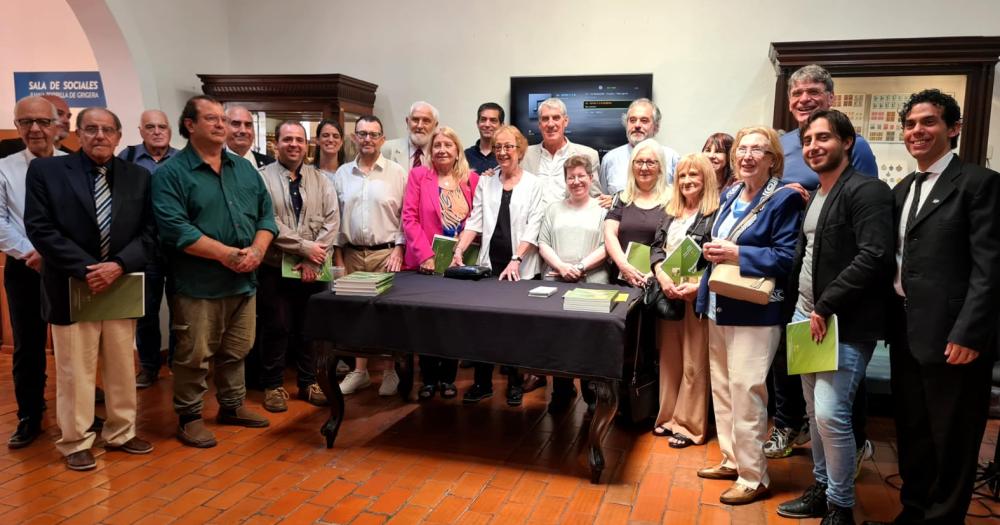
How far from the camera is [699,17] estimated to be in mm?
5359

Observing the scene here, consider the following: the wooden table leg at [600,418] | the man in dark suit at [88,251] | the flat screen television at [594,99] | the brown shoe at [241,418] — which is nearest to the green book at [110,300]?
the man in dark suit at [88,251]

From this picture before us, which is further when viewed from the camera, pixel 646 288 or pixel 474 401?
pixel 474 401

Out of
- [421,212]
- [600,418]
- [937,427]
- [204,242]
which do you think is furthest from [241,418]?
[937,427]

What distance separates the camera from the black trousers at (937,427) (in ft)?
7.60

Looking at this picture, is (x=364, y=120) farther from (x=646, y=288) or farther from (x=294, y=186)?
(x=646, y=288)

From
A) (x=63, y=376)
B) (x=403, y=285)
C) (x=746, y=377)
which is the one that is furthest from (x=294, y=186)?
(x=746, y=377)

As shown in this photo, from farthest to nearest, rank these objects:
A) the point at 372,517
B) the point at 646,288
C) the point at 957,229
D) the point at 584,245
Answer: the point at 584,245 → the point at 646,288 → the point at 372,517 → the point at 957,229

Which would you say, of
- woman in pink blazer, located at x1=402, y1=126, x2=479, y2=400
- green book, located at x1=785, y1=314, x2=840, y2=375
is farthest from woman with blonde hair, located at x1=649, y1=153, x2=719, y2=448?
woman in pink blazer, located at x1=402, y1=126, x2=479, y2=400

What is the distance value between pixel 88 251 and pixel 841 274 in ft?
10.5

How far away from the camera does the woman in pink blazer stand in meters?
4.06

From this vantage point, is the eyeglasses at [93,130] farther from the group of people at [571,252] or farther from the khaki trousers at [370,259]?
the khaki trousers at [370,259]

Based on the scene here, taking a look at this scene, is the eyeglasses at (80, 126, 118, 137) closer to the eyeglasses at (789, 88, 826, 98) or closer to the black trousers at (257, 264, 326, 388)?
the black trousers at (257, 264, 326, 388)

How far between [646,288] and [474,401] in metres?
1.35

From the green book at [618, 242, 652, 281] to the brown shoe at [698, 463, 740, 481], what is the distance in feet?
3.33
